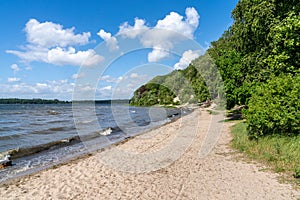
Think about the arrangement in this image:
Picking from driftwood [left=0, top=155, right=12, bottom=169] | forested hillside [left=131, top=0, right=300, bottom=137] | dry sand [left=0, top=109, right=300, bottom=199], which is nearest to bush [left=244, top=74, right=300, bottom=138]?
forested hillside [left=131, top=0, right=300, bottom=137]

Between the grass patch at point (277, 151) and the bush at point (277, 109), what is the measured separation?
0.51 metres

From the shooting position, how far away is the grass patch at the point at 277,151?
8.19m

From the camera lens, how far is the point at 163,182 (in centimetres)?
791

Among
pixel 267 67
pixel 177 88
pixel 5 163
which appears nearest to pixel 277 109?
pixel 267 67

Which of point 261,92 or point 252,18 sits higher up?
point 252,18

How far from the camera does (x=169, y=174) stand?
8758 millimetres

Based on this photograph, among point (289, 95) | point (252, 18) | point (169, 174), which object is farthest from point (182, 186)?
point (252, 18)

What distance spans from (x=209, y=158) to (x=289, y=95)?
4363 mm

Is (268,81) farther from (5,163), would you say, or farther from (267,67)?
(5,163)

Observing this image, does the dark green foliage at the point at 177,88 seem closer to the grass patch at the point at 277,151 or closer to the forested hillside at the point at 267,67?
the forested hillside at the point at 267,67

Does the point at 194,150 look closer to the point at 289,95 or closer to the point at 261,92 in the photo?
the point at 261,92

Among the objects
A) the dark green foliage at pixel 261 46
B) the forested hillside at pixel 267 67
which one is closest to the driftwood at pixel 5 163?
the forested hillside at pixel 267 67

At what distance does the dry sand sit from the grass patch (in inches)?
25.3

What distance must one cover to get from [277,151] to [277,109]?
1.85 meters
